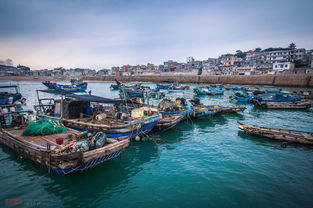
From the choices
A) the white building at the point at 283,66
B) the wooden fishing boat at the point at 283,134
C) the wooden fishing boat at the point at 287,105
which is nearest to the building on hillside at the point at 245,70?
the white building at the point at 283,66

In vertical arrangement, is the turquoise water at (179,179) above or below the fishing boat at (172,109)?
below

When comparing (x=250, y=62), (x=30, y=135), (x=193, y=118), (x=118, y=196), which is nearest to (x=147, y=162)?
(x=118, y=196)

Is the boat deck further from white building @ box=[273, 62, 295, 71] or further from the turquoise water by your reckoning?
white building @ box=[273, 62, 295, 71]

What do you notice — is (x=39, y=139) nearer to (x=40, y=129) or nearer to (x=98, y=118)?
(x=40, y=129)

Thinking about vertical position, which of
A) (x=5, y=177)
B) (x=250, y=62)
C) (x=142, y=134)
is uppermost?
(x=250, y=62)

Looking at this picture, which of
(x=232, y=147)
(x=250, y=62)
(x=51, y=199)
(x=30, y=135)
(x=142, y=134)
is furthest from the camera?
(x=250, y=62)

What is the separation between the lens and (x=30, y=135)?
1052cm

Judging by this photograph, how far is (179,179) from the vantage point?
864 centimetres

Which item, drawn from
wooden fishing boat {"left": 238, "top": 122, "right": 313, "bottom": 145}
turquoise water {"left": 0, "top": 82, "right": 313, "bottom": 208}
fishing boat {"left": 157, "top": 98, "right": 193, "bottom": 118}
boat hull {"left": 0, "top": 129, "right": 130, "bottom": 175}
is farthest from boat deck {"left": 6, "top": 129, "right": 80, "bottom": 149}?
wooden fishing boat {"left": 238, "top": 122, "right": 313, "bottom": 145}

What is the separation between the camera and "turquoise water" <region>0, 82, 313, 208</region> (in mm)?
7148

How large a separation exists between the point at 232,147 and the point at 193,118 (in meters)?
7.86

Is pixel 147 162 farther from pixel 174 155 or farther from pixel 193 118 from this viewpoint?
pixel 193 118

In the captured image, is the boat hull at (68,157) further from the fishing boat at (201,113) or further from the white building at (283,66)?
the white building at (283,66)

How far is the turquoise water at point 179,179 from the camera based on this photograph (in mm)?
7148
